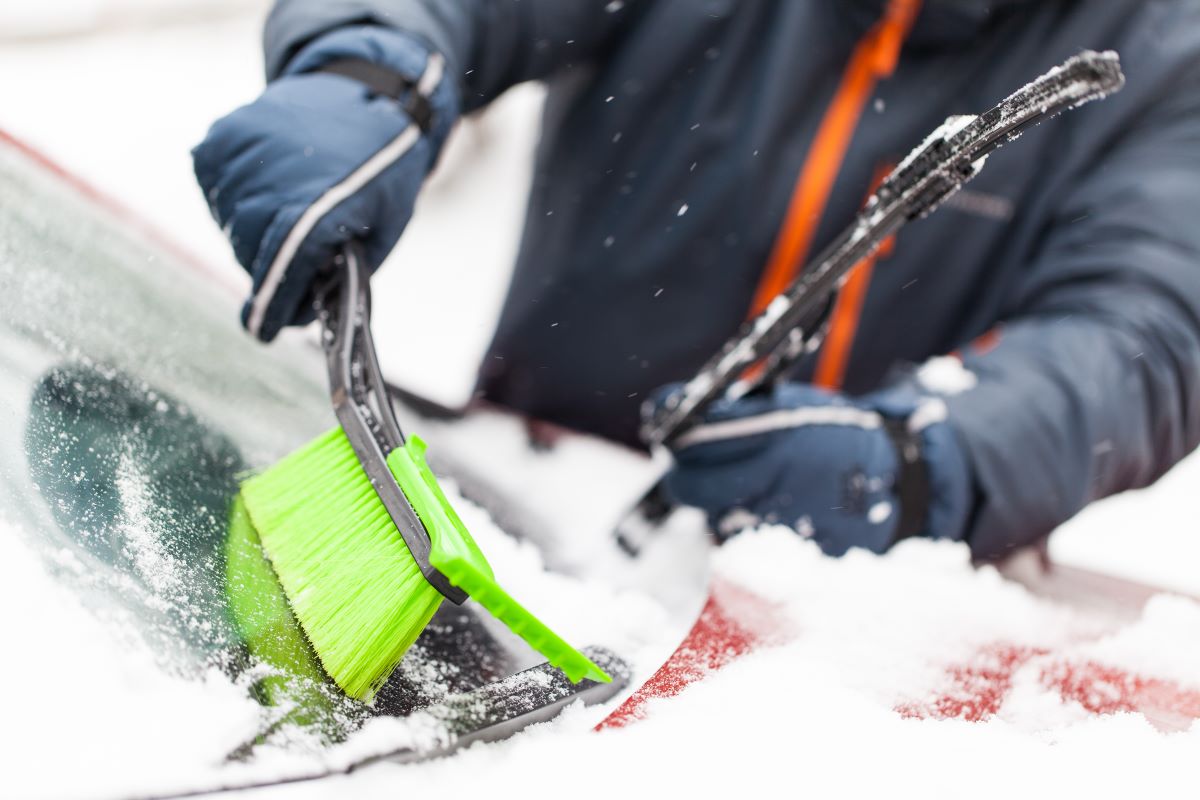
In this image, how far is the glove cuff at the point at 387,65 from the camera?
1083mm

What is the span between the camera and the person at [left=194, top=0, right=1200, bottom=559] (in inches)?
42.3

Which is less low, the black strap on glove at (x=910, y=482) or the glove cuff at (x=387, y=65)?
the glove cuff at (x=387, y=65)

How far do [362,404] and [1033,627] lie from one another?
2.07 feet

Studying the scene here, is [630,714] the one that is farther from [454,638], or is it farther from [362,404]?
[362,404]

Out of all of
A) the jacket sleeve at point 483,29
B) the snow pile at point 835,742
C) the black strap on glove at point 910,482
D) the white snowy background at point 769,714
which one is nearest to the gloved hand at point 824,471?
the black strap on glove at point 910,482

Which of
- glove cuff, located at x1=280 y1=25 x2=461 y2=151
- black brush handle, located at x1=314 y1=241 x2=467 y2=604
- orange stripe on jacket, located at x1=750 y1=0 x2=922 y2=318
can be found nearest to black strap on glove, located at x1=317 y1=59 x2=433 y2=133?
glove cuff, located at x1=280 y1=25 x2=461 y2=151

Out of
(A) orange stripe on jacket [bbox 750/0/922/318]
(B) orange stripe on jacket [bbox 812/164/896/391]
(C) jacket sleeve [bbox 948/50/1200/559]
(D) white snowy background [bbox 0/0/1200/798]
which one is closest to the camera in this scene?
(D) white snowy background [bbox 0/0/1200/798]

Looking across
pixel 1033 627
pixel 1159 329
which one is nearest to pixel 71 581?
pixel 1033 627

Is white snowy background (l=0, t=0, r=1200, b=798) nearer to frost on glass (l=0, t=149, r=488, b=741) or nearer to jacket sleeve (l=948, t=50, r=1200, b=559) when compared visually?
frost on glass (l=0, t=149, r=488, b=741)

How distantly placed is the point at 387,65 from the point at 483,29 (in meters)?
0.27

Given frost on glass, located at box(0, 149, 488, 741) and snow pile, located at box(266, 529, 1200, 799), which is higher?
frost on glass, located at box(0, 149, 488, 741)

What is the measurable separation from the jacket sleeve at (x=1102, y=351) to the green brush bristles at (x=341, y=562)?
76 centimetres

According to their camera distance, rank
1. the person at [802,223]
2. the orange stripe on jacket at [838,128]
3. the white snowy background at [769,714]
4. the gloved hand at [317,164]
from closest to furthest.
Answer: the white snowy background at [769,714] → the gloved hand at [317,164] → the person at [802,223] → the orange stripe on jacket at [838,128]

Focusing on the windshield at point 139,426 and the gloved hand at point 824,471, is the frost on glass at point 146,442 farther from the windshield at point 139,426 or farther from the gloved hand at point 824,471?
the gloved hand at point 824,471
